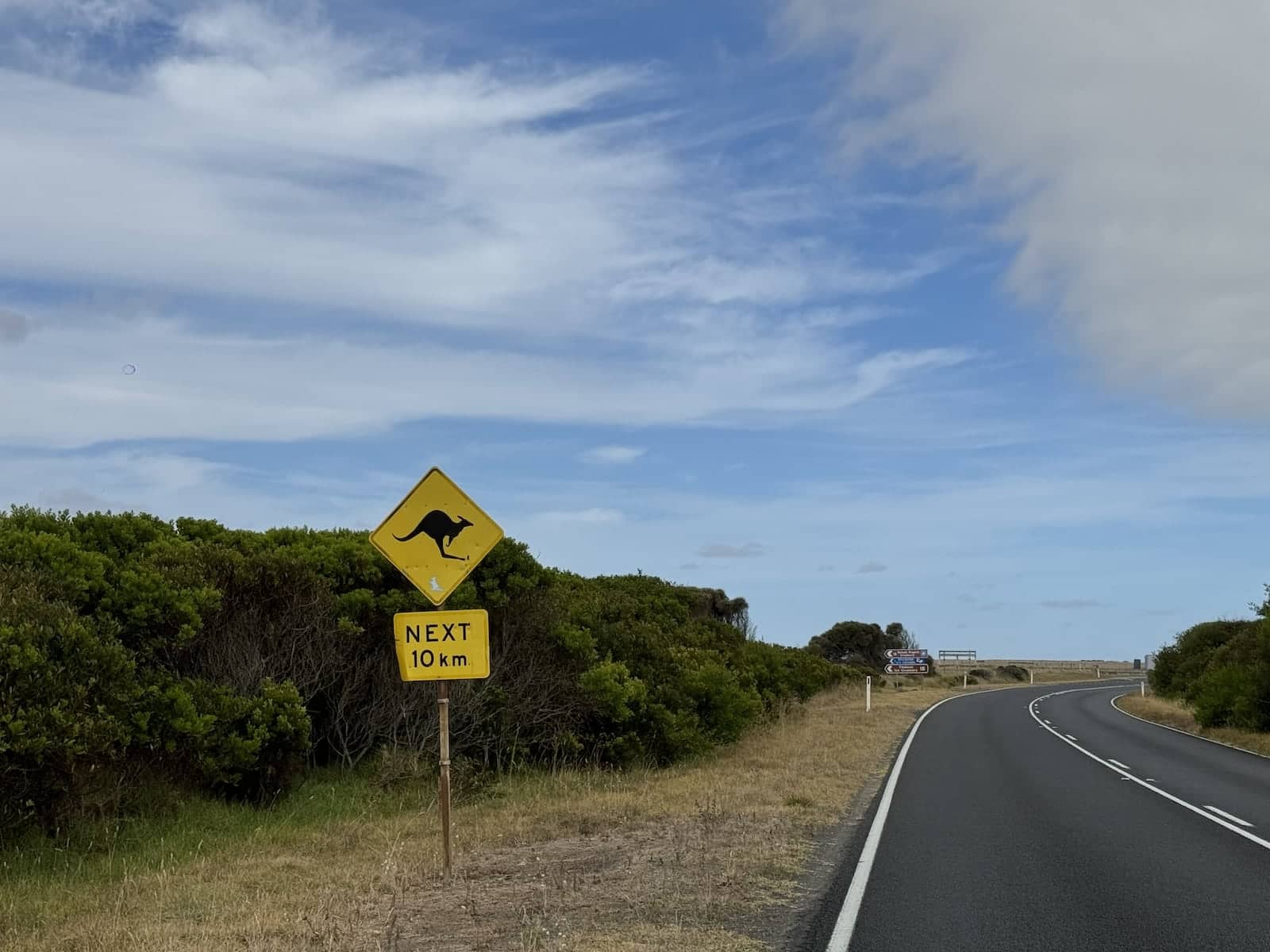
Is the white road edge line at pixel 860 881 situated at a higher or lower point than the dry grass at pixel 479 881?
lower

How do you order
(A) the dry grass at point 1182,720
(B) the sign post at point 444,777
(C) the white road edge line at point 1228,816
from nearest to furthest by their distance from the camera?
(B) the sign post at point 444,777, (C) the white road edge line at point 1228,816, (A) the dry grass at point 1182,720

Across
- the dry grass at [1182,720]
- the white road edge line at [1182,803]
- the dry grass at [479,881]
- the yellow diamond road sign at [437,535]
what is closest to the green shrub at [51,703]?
the dry grass at [479,881]

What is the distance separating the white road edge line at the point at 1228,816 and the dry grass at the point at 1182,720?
11.2 meters

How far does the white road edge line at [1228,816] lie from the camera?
13648 millimetres

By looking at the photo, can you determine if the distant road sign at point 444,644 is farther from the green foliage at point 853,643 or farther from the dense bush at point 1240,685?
the green foliage at point 853,643

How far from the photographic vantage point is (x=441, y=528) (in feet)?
34.2

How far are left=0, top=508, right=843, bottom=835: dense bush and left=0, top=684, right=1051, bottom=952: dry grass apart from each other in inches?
43.8

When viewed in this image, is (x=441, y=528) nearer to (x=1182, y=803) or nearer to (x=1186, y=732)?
(x=1182, y=803)

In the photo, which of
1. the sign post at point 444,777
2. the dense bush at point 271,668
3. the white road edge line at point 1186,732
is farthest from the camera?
the white road edge line at point 1186,732

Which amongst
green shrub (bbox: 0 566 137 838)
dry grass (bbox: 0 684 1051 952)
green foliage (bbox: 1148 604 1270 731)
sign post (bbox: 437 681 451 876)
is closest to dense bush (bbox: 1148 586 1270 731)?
green foliage (bbox: 1148 604 1270 731)

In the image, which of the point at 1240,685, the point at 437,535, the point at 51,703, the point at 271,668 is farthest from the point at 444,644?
the point at 1240,685

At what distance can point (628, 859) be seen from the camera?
10594 millimetres

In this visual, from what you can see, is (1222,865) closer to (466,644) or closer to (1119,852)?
(1119,852)

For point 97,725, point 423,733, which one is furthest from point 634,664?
point 97,725
